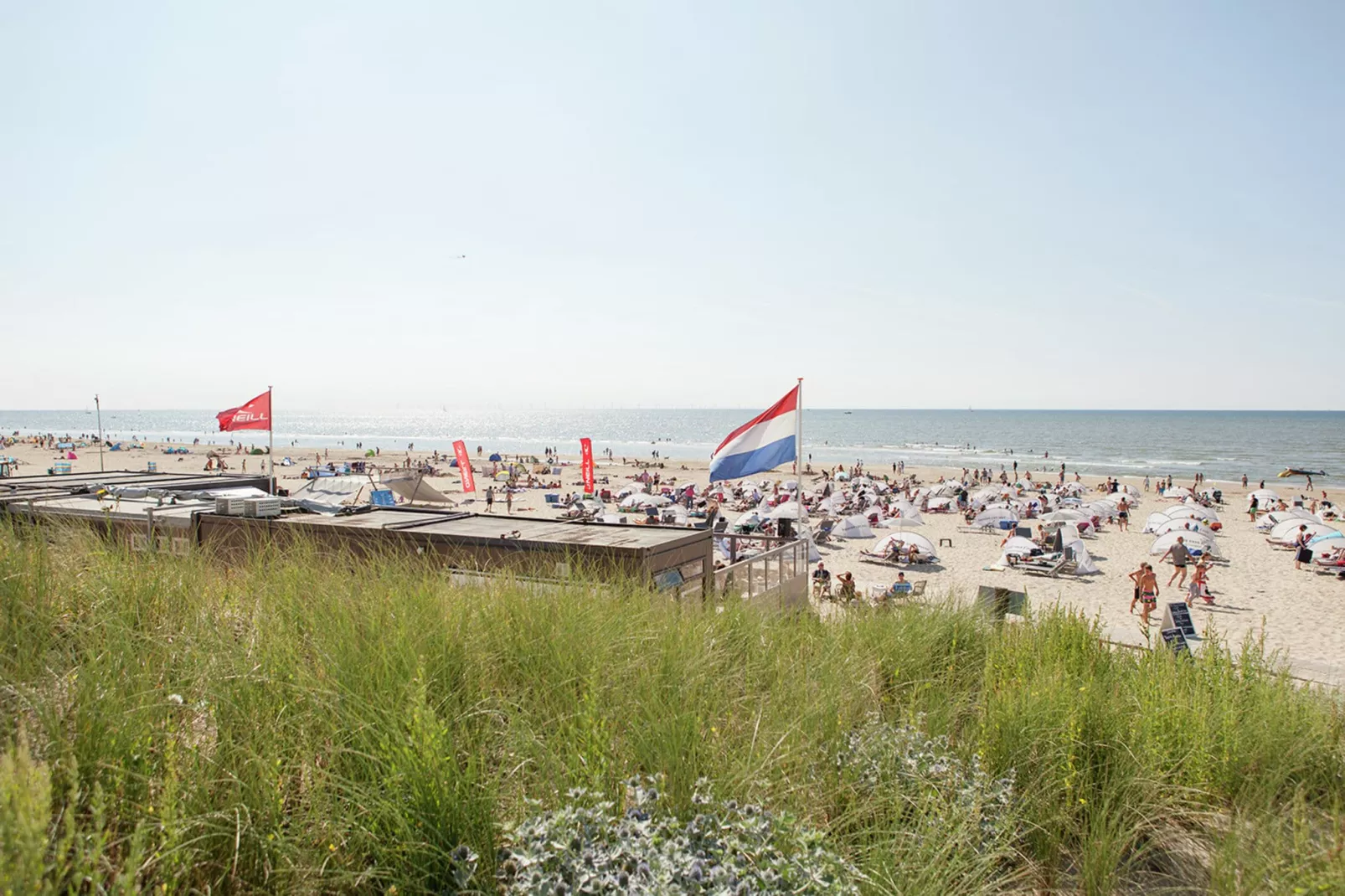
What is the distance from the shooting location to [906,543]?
2164 centimetres

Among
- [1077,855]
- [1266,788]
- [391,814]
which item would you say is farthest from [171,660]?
[1266,788]

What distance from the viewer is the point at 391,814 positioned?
231cm

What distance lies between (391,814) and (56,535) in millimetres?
5665

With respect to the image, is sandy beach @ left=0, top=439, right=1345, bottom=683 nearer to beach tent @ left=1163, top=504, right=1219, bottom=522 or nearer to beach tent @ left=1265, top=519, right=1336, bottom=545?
beach tent @ left=1265, top=519, right=1336, bottom=545

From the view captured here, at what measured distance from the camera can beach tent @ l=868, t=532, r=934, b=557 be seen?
21.6m

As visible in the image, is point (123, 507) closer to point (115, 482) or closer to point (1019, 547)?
point (115, 482)

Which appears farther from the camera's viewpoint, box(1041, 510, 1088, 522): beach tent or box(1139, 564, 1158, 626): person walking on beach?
box(1041, 510, 1088, 522): beach tent

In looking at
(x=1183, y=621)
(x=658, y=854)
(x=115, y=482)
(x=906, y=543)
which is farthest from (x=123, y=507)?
(x=906, y=543)

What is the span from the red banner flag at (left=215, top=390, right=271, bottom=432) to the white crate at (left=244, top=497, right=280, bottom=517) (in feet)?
27.5

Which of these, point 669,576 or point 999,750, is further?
point 669,576

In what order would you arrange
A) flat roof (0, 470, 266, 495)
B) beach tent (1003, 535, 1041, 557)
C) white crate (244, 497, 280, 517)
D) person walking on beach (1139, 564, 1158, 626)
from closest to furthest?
white crate (244, 497, 280, 517)
flat roof (0, 470, 266, 495)
person walking on beach (1139, 564, 1158, 626)
beach tent (1003, 535, 1041, 557)

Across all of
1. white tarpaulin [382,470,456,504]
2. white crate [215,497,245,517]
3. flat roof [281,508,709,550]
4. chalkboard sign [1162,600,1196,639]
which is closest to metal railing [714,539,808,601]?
flat roof [281,508,709,550]

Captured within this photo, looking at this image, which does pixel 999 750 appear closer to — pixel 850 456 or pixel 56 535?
pixel 56 535

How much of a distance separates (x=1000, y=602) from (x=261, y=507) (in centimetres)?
969
